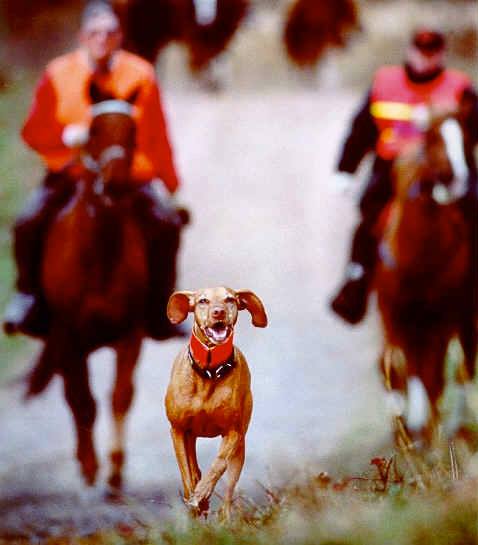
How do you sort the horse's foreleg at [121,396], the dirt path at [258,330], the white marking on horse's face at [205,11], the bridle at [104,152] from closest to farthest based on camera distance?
the bridle at [104,152], the dirt path at [258,330], the horse's foreleg at [121,396], the white marking on horse's face at [205,11]

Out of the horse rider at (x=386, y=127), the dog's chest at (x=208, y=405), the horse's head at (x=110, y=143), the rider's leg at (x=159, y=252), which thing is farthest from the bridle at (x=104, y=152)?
the dog's chest at (x=208, y=405)

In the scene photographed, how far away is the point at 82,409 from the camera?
17.4 ft

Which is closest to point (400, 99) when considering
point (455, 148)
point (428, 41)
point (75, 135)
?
point (428, 41)

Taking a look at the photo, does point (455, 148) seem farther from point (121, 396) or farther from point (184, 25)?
point (121, 396)

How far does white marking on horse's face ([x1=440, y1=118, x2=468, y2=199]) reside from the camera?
4871 mm

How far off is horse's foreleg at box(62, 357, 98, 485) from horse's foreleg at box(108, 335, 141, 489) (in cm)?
8

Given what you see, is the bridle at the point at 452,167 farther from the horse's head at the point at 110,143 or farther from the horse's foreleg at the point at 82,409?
the horse's foreleg at the point at 82,409

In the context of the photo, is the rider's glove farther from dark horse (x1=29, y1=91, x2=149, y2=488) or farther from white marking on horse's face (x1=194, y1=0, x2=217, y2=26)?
white marking on horse's face (x1=194, y1=0, x2=217, y2=26)

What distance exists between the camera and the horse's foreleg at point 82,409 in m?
5.25

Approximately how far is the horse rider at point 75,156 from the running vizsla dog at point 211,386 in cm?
183

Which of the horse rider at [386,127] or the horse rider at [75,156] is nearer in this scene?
the horse rider at [75,156]

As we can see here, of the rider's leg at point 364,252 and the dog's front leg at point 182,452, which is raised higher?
the rider's leg at point 364,252

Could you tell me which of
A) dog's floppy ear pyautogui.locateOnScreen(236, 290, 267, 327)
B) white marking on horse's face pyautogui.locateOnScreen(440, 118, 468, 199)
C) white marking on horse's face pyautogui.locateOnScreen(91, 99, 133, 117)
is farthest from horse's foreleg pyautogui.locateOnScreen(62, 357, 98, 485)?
dog's floppy ear pyautogui.locateOnScreen(236, 290, 267, 327)

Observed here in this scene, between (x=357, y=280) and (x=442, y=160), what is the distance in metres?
0.76
